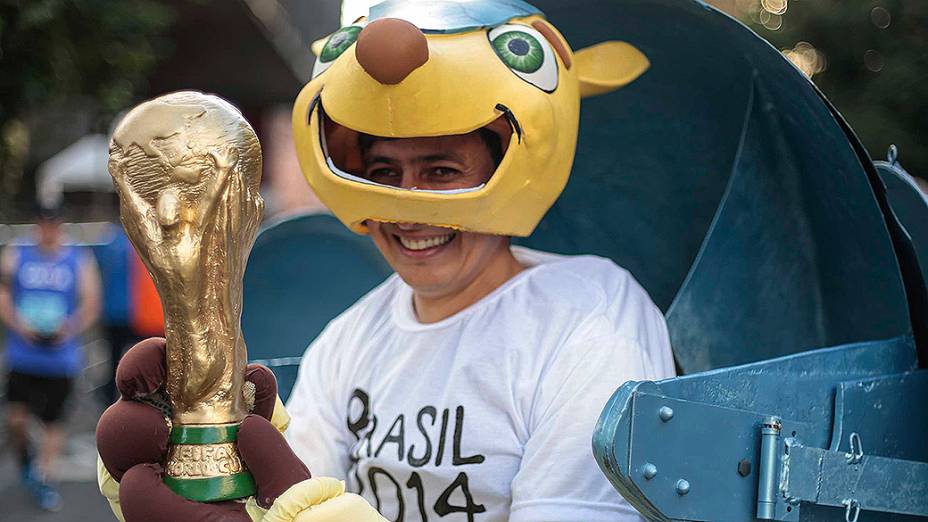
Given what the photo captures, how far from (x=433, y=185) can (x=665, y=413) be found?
0.69 m

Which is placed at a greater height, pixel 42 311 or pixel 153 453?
pixel 153 453

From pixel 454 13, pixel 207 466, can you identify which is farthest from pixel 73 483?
pixel 207 466

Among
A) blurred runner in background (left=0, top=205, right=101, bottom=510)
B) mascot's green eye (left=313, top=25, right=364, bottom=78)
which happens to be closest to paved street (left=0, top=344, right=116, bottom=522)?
blurred runner in background (left=0, top=205, right=101, bottom=510)

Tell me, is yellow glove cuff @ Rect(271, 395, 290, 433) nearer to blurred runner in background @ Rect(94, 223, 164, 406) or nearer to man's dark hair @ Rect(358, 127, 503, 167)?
man's dark hair @ Rect(358, 127, 503, 167)

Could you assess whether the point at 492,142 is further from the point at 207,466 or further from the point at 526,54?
the point at 207,466

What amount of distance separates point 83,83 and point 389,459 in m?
2.43

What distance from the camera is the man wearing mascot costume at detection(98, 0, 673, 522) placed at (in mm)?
1828

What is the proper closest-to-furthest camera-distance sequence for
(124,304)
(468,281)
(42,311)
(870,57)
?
(468,281)
(42,311)
(124,304)
(870,57)

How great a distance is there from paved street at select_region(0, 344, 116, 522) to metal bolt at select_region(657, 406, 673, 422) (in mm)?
4225

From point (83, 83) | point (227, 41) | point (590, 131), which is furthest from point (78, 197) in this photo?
point (590, 131)

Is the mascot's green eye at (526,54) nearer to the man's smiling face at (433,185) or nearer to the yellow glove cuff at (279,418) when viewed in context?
the man's smiling face at (433,185)

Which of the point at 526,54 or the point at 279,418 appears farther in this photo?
the point at 526,54

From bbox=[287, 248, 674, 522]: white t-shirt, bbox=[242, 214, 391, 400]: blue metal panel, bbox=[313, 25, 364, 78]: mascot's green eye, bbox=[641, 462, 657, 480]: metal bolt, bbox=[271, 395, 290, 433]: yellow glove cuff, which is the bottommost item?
bbox=[242, 214, 391, 400]: blue metal panel

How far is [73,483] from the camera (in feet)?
19.2
